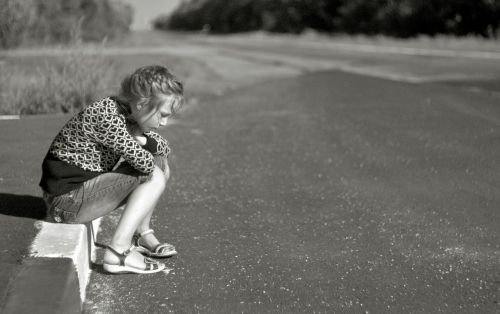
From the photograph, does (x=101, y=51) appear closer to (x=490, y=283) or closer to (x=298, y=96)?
(x=298, y=96)

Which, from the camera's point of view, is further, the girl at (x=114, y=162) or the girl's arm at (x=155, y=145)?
the girl's arm at (x=155, y=145)

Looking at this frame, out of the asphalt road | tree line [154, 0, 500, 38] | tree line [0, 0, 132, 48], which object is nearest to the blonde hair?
the asphalt road

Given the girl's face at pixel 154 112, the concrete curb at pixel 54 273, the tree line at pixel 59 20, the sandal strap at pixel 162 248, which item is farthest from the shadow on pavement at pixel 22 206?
the tree line at pixel 59 20

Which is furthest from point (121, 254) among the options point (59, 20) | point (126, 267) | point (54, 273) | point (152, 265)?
point (59, 20)

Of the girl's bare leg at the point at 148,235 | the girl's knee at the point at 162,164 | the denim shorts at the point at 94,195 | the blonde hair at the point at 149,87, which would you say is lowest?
the girl's bare leg at the point at 148,235

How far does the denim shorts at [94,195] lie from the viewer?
3451 millimetres

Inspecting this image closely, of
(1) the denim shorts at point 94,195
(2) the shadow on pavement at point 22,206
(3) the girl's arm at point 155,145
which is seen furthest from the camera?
(2) the shadow on pavement at point 22,206

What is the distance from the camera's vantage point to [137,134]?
3570 millimetres

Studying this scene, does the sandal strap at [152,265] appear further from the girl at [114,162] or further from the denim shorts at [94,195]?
the denim shorts at [94,195]

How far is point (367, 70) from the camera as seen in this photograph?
14250 millimetres

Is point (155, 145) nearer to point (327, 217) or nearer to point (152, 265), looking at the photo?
point (152, 265)

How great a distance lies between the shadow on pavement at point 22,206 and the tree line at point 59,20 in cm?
343

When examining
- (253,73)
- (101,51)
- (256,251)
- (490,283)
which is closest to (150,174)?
(256,251)

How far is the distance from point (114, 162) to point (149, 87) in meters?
0.51
